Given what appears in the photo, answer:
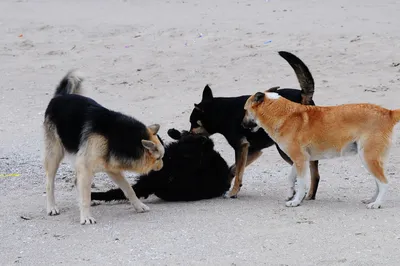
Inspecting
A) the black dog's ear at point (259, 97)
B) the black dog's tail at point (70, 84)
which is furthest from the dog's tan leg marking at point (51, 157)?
the black dog's ear at point (259, 97)

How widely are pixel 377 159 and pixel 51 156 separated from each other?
3.20 metres

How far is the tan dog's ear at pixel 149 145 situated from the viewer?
7.10 m

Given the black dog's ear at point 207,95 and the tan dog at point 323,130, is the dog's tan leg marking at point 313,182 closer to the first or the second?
the tan dog at point 323,130

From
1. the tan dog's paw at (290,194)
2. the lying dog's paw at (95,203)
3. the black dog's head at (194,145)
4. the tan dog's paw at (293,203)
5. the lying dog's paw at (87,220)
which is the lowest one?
the lying dog's paw at (95,203)

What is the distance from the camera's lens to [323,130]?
23.7 feet

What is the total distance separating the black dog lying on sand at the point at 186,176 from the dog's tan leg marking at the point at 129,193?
36 cm

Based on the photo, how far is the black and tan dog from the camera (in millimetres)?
7090

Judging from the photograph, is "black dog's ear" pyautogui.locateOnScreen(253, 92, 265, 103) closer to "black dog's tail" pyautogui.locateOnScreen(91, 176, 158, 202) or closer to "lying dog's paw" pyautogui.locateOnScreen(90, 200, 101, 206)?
"black dog's tail" pyautogui.locateOnScreen(91, 176, 158, 202)

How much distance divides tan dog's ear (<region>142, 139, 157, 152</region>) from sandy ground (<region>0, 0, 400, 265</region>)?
64 cm

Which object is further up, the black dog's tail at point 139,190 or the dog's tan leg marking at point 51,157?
the dog's tan leg marking at point 51,157

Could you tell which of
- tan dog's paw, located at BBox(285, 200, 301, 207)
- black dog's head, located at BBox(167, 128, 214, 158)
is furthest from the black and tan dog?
tan dog's paw, located at BBox(285, 200, 301, 207)

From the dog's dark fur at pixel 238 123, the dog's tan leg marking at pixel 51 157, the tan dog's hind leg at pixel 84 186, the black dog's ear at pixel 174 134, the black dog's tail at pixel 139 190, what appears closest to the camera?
the tan dog's hind leg at pixel 84 186

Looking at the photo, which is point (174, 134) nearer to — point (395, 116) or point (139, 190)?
point (139, 190)

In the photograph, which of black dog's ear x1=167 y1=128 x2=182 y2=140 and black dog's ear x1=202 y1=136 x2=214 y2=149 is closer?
black dog's ear x1=202 y1=136 x2=214 y2=149
